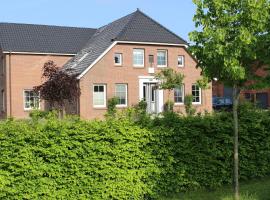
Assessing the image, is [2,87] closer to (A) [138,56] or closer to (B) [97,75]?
(B) [97,75]

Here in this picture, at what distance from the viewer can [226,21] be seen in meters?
8.66

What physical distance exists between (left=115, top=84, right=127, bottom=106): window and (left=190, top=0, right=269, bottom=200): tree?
1010 inches

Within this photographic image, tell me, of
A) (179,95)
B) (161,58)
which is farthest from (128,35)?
(179,95)

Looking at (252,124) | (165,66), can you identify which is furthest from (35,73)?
(252,124)

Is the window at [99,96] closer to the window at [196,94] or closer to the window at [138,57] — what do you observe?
the window at [138,57]

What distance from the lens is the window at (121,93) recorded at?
34.7m

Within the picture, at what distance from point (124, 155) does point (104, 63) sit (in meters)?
25.1

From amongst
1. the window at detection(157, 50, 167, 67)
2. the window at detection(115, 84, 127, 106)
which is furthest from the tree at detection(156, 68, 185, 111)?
the window at detection(115, 84, 127, 106)

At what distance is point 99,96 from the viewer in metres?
34.2

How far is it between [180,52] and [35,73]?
38.8ft

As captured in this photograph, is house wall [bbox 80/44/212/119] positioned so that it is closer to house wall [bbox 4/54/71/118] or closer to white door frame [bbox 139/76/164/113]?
white door frame [bbox 139/76/164/113]

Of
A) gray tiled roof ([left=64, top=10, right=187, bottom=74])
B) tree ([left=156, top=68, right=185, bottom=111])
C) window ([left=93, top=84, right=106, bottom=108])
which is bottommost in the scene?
window ([left=93, top=84, right=106, bottom=108])

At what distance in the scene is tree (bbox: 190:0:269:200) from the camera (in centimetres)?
846

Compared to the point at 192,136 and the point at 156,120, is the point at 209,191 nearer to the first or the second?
the point at 192,136
